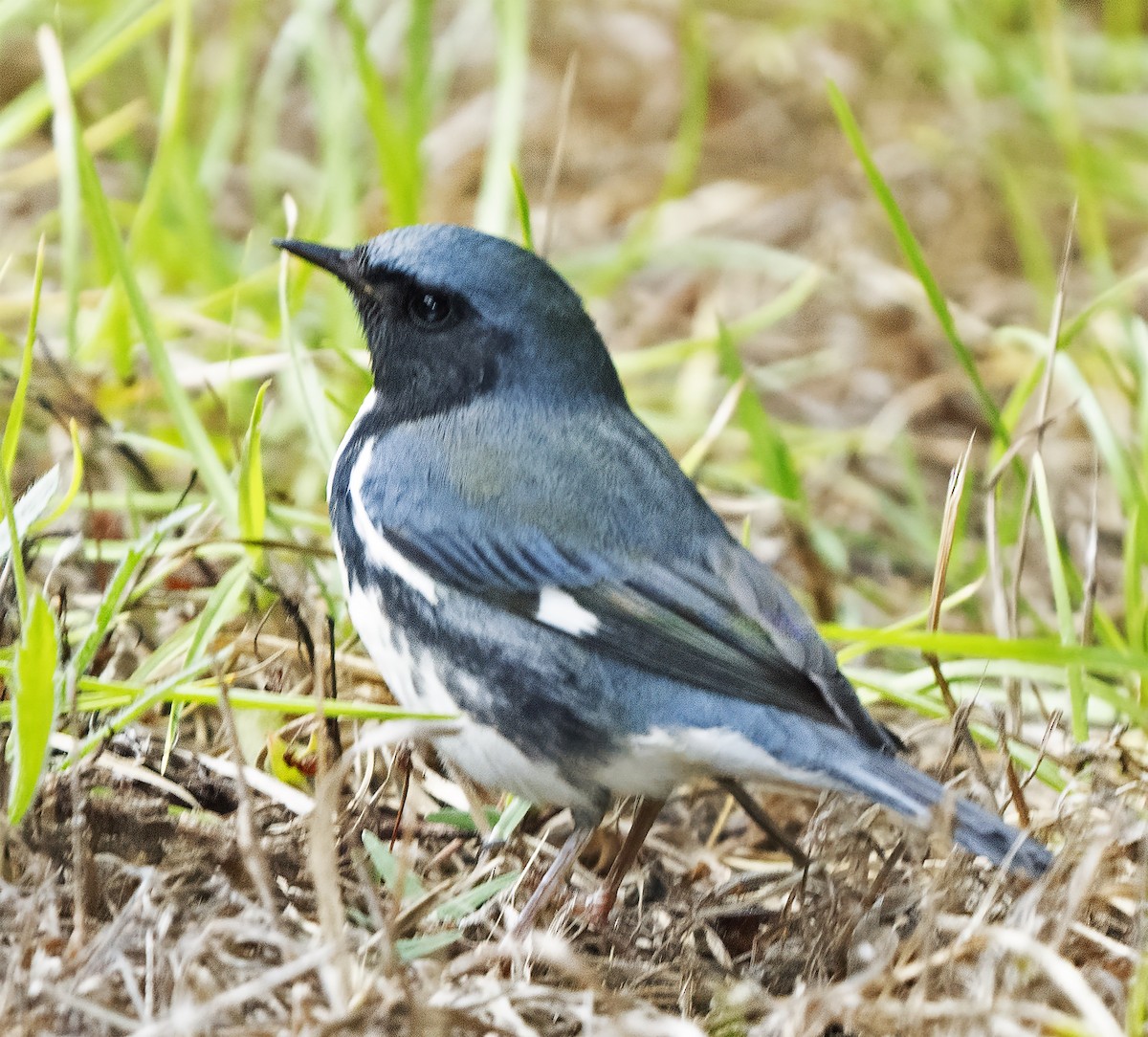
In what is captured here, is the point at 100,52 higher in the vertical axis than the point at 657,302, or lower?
higher

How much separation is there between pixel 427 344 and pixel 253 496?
41cm

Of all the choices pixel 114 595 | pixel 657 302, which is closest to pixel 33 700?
pixel 114 595

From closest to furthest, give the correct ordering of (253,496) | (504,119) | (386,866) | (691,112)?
1. (386,866)
2. (253,496)
3. (504,119)
4. (691,112)

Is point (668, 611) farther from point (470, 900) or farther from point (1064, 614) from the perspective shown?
point (1064, 614)

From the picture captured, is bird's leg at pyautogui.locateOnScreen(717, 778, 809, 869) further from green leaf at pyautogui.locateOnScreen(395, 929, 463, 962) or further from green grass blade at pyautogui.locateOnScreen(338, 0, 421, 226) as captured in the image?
green grass blade at pyautogui.locateOnScreen(338, 0, 421, 226)

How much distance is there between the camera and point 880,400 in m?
4.79

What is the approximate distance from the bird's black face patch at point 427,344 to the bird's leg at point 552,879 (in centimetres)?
79

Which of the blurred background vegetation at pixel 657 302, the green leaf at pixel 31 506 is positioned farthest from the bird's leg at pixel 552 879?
the green leaf at pixel 31 506

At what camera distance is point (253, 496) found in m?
2.64

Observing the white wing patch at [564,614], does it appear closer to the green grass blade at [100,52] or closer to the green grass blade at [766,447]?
the green grass blade at [766,447]

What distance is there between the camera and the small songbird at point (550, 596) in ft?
7.36

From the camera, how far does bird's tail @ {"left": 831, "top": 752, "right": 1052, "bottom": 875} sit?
198 cm

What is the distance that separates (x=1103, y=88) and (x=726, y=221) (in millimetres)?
1779

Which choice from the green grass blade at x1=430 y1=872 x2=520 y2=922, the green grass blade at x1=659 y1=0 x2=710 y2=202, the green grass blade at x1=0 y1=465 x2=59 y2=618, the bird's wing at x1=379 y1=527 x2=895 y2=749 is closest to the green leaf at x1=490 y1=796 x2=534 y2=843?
the green grass blade at x1=430 y1=872 x2=520 y2=922
